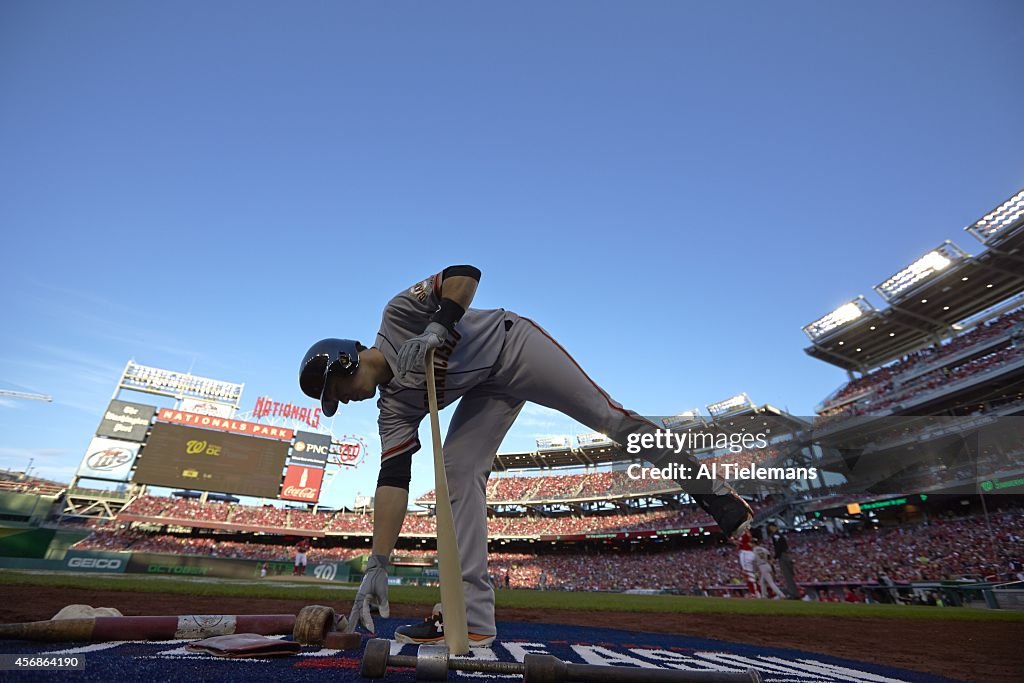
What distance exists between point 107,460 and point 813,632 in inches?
1498

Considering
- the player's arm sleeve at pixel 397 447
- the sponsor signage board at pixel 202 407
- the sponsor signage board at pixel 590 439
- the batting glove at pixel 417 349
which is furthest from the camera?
the sponsor signage board at pixel 202 407

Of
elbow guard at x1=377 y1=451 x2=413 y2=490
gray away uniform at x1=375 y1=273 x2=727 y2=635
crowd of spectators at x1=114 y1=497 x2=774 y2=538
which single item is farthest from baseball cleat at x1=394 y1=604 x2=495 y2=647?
crowd of spectators at x1=114 y1=497 x2=774 y2=538

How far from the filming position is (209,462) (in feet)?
91.4

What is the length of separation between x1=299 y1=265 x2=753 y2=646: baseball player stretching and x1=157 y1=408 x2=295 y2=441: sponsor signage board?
3207 cm

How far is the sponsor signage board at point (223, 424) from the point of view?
30703mm

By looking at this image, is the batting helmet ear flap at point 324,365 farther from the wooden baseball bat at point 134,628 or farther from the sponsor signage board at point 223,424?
the sponsor signage board at point 223,424

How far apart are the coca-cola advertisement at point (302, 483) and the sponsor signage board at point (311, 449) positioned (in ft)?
1.32

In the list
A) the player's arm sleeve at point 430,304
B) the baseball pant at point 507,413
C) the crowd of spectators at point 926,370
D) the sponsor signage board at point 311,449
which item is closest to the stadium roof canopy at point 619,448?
the crowd of spectators at point 926,370

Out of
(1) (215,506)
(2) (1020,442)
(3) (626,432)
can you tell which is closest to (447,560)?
(3) (626,432)

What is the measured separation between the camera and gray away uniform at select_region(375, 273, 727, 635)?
7.61ft

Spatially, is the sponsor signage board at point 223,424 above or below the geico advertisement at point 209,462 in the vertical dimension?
above

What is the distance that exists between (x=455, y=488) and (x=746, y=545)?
45.9 ft

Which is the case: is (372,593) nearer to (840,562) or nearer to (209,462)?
(840,562)

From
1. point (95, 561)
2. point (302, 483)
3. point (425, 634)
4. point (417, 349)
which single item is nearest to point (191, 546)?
point (302, 483)
